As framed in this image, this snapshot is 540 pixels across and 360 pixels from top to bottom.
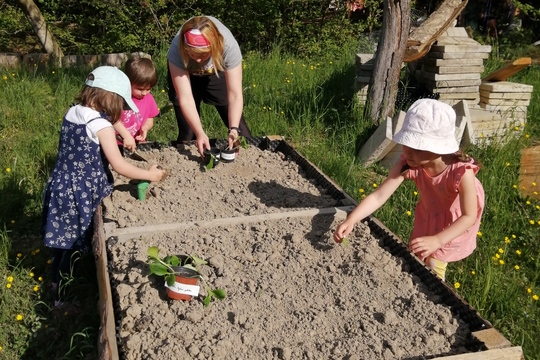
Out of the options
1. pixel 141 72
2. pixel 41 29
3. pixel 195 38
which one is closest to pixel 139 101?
pixel 141 72

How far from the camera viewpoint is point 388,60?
4703 millimetres

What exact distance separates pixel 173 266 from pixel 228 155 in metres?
1.40

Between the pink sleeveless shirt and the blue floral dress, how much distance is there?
152 centimetres

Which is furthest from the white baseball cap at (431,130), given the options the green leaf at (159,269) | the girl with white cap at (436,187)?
the green leaf at (159,269)

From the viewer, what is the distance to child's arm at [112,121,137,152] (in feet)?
10.7

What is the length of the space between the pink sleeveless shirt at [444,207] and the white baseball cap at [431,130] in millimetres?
225

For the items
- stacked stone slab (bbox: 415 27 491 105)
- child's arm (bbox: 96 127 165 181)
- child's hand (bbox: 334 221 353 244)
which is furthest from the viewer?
stacked stone slab (bbox: 415 27 491 105)

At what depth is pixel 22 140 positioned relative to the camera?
457cm

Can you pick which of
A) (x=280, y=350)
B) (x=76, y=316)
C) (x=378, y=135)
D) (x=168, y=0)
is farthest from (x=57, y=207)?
(x=168, y=0)

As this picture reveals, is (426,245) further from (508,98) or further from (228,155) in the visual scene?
(508,98)

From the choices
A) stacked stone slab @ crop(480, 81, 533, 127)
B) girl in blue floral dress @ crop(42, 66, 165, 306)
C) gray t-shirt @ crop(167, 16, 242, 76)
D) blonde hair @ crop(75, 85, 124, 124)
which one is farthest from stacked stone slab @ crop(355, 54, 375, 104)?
blonde hair @ crop(75, 85, 124, 124)

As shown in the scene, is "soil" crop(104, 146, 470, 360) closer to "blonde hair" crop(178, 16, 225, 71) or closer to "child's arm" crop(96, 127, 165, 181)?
"child's arm" crop(96, 127, 165, 181)

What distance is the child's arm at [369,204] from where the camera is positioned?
2520mm

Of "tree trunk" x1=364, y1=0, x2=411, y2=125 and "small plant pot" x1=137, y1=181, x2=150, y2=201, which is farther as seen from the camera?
"tree trunk" x1=364, y1=0, x2=411, y2=125
